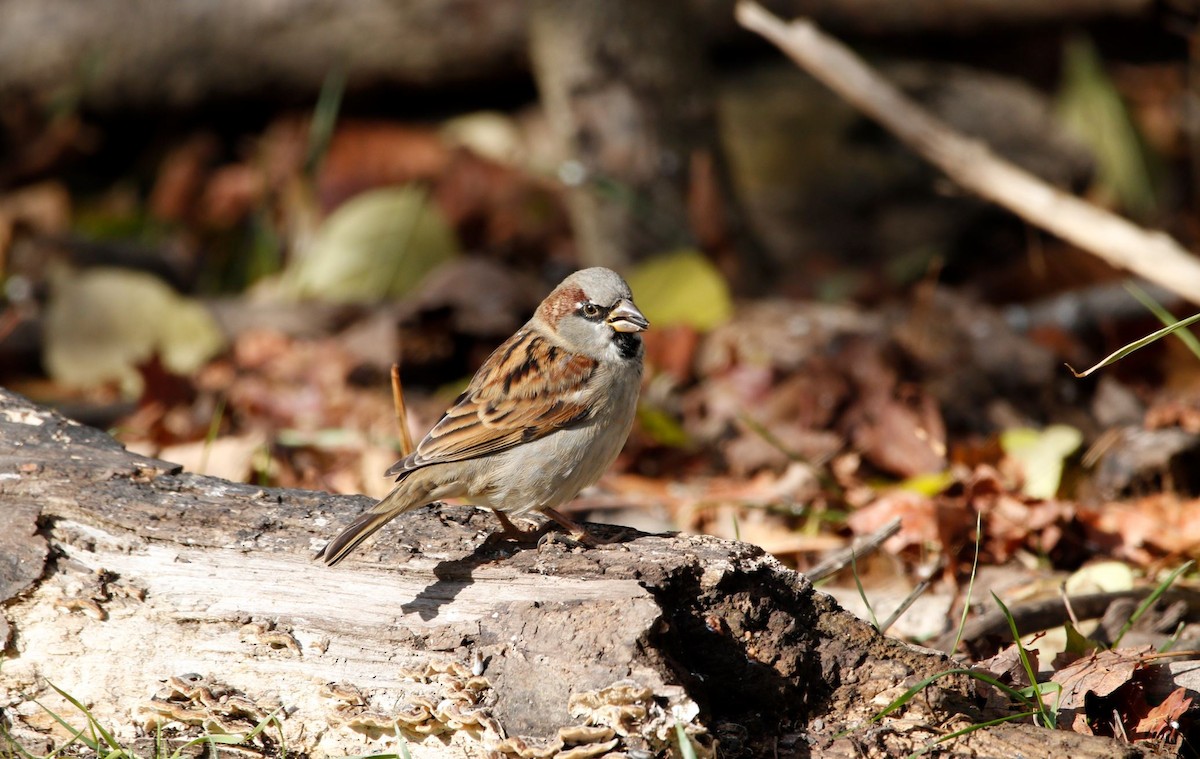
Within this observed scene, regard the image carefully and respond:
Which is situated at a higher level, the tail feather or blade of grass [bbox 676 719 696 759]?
the tail feather

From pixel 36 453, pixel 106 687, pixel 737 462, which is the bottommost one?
pixel 737 462

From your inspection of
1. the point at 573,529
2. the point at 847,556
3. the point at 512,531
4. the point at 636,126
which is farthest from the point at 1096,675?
the point at 636,126

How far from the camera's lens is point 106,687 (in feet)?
10.0

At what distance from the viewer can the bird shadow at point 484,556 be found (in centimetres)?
304

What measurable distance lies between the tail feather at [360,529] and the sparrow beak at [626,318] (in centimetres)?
108

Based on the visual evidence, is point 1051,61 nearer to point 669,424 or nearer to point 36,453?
point 669,424

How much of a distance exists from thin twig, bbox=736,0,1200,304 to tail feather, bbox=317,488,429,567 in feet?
10.8

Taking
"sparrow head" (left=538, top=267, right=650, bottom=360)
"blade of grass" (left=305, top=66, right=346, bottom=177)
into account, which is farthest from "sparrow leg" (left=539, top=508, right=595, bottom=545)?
"blade of grass" (left=305, top=66, right=346, bottom=177)

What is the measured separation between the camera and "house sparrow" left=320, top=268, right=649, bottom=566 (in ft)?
12.1

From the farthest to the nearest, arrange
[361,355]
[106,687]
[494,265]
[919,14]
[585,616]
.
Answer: [919,14] < [494,265] < [361,355] < [106,687] < [585,616]

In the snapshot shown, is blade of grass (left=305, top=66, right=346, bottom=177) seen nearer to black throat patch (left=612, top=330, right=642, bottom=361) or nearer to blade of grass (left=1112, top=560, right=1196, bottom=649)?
black throat patch (left=612, top=330, right=642, bottom=361)

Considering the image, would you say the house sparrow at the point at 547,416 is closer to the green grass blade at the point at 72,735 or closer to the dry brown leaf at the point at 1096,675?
the green grass blade at the point at 72,735

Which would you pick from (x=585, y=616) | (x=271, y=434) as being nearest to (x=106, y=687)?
(x=585, y=616)

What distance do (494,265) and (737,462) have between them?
244 cm
